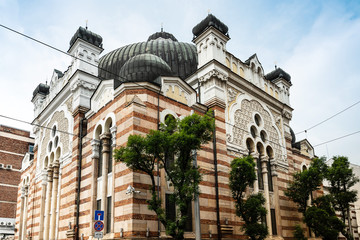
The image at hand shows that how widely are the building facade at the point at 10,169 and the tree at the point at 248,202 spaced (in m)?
25.5

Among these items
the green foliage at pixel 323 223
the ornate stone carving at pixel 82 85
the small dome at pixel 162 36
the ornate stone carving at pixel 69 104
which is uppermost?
the small dome at pixel 162 36

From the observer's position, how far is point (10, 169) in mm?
39000

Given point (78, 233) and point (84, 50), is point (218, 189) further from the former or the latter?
point (84, 50)

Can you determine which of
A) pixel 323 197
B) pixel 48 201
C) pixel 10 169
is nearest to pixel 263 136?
pixel 323 197

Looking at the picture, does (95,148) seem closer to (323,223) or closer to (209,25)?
(209,25)

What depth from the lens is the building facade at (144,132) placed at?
1633 cm

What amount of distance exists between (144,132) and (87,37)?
913 centimetres

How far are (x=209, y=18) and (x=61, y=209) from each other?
14.5 metres

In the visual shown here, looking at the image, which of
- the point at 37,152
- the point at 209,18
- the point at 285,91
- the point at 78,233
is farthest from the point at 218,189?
the point at 37,152

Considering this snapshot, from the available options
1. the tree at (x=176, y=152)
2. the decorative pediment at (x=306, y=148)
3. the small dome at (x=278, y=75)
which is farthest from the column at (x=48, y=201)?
the decorative pediment at (x=306, y=148)

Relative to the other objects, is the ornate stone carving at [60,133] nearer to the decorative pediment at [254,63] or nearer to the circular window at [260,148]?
the circular window at [260,148]

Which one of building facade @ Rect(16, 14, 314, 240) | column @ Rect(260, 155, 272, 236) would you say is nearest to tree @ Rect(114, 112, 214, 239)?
building facade @ Rect(16, 14, 314, 240)

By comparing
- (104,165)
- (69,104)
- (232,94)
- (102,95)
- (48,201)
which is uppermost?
(232,94)

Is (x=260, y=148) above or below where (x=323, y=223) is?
above
